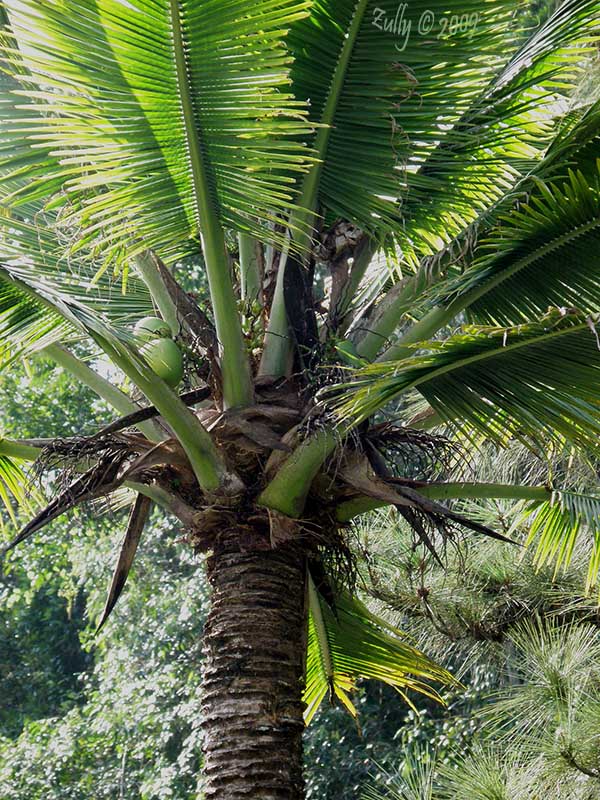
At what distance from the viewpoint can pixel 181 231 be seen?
3174 millimetres

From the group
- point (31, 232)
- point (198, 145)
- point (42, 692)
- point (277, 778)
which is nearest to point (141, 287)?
point (31, 232)

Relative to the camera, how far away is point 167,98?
2.82 metres

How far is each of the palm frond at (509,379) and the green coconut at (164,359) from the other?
0.51 m

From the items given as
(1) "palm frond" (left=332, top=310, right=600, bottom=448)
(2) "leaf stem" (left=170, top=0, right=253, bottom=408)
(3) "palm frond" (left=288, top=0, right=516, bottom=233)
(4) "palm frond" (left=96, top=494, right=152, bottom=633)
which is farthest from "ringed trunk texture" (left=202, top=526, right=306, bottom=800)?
(3) "palm frond" (left=288, top=0, right=516, bottom=233)

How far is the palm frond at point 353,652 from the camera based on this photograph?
13.5ft

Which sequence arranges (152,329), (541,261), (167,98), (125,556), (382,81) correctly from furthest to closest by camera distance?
(125,556), (152,329), (382,81), (541,261), (167,98)

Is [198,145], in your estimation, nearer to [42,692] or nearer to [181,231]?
[181,231]

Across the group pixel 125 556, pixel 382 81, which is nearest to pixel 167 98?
pixel 382 81

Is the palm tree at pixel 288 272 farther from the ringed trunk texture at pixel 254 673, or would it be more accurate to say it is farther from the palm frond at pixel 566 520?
the palm frond at pixel 566 520

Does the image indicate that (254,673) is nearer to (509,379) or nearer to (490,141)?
(509,379)

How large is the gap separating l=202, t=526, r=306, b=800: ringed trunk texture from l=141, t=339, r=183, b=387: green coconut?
0.53 meters

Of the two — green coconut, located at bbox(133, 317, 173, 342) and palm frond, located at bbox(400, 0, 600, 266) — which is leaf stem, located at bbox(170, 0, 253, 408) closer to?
green coconut, located at bbox(133, 317, 173, 342)

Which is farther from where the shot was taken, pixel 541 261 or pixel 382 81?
pixel 382 81

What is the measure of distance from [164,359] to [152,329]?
7.9 inches
